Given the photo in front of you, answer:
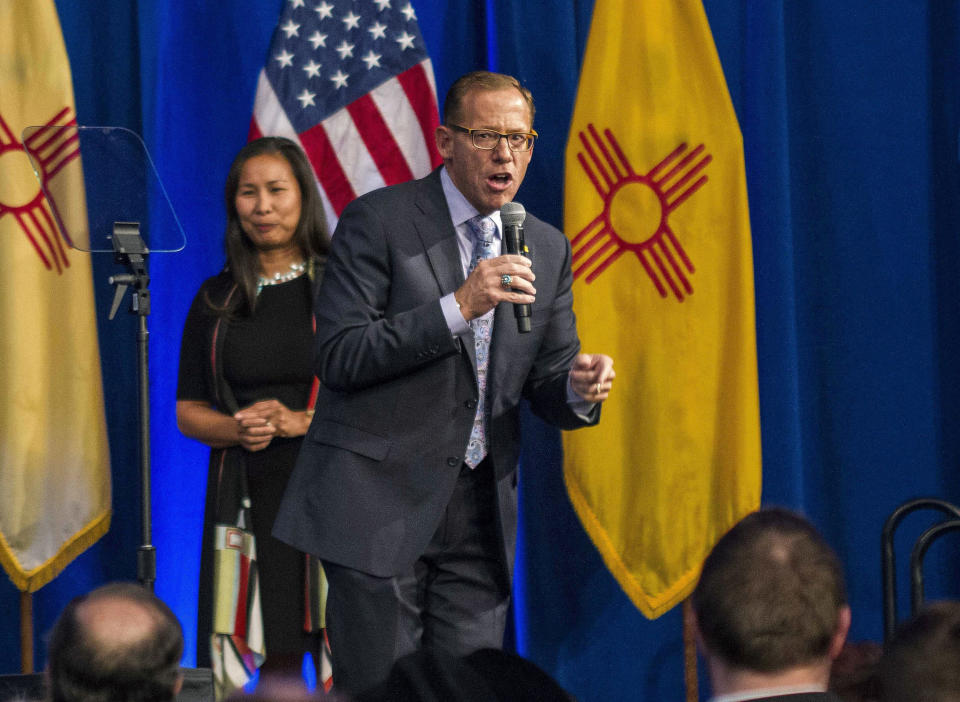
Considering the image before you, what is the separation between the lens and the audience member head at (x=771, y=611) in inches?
56.6

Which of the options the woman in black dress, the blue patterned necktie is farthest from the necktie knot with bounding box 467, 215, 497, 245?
the woman in black dress

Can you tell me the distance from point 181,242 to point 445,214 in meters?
1.24

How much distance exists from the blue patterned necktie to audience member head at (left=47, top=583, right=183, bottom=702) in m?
1.44

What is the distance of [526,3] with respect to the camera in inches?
171

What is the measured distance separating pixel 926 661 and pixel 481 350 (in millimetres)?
1664

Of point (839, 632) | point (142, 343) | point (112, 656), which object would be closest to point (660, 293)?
point (142, 343)

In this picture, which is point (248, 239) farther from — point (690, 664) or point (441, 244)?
point (690, 664)

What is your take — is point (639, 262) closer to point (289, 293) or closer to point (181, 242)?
point (289, 293)

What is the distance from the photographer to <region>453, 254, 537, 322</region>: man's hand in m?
2.60

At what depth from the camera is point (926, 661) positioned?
142 centimetres

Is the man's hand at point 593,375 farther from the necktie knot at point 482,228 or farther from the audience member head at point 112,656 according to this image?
the audience member head at point 112,656

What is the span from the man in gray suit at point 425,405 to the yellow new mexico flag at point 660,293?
1.09 meters

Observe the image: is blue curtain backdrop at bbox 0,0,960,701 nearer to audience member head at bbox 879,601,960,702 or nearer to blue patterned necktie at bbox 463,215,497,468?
blue patterned necktie at bbox 463,215,497,468

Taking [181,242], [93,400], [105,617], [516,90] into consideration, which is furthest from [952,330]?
[105,617]
